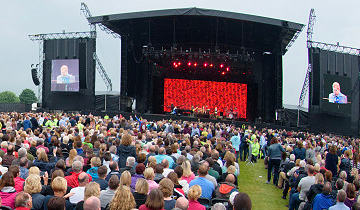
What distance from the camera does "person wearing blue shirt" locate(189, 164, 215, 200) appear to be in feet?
15.9

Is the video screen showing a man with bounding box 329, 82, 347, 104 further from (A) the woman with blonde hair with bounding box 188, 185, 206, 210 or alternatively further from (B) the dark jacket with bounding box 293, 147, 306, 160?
(A) the woman with blonde hair with bounding box 188, 185, 206, 210

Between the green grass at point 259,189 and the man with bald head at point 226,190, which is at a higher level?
the man with bald head at point 226,190

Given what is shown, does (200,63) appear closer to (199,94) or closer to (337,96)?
(199,94)

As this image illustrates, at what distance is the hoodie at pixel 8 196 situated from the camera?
3.91 m

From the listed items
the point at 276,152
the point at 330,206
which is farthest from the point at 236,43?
the point at 330,206

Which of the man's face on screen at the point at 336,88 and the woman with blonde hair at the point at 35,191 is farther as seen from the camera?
the man's face on screen at the point at 336,88

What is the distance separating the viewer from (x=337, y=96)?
21.2 metres

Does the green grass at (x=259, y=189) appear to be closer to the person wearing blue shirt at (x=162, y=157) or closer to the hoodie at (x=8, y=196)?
the person wearing blue shirt at (x=162, y=157)

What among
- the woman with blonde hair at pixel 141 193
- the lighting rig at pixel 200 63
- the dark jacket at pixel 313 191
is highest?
the lighting rig at pixel 200 63

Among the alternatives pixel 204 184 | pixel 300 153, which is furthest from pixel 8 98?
pixel 204 184

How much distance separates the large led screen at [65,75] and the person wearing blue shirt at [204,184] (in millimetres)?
21786

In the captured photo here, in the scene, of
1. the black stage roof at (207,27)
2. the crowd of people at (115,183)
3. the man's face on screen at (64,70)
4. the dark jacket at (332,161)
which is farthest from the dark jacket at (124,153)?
the man's face on screen at (64,70)

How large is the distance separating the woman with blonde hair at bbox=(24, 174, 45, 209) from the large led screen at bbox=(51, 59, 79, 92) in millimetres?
21951

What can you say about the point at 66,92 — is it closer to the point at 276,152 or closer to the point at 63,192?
the point at 276,152
